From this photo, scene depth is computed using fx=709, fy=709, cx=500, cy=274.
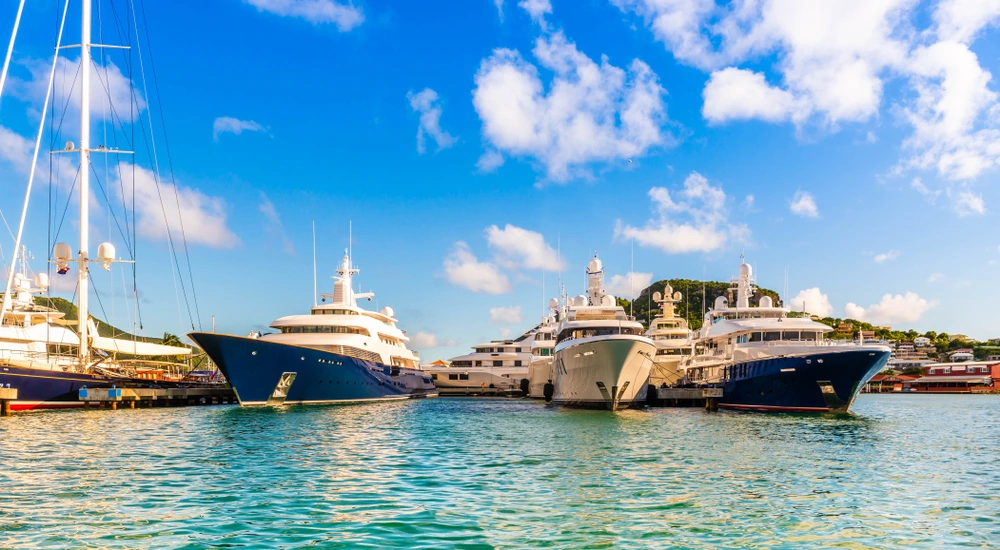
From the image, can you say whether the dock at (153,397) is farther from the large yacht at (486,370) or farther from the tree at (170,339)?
the tree at (170,339)

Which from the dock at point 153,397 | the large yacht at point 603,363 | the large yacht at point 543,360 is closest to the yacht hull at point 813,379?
the large yacht at point 603,363

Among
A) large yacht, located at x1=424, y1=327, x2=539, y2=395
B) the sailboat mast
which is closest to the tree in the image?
large yacht, located at x1=424, y1=327, x2=539, y2=395

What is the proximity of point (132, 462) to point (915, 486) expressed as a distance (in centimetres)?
2037

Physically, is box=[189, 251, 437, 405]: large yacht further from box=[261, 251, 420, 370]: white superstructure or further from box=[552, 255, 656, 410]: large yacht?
box=[552, 255, 656, 410]: large yacht

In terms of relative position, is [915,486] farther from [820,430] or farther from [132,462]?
[132,462]

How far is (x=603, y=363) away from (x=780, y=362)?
11.4m

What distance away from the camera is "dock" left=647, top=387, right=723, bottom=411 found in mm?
49281

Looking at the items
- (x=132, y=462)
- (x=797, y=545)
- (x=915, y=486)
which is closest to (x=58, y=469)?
(x=132, y=462)

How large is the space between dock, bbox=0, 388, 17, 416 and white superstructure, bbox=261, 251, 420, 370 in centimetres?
1663

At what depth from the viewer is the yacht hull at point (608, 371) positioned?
41.8 metres

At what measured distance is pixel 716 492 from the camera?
1564cm

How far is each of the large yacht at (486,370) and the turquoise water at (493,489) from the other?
76.9 metres

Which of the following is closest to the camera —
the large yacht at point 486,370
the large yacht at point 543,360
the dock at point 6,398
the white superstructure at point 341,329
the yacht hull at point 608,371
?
the dock at point 6,398

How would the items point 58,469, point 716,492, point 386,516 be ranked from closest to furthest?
point 386,516, point 716,492, point 58,469
